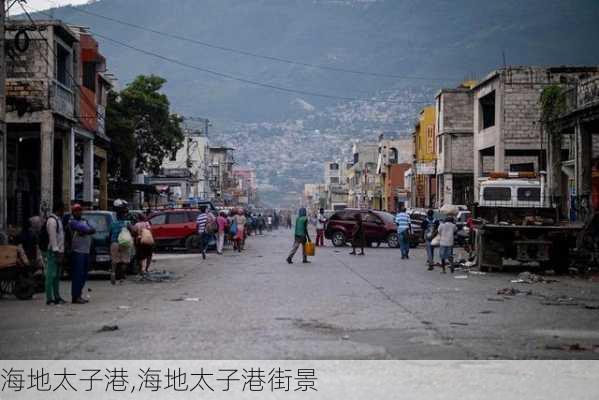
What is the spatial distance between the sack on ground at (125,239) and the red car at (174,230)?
15816 mm

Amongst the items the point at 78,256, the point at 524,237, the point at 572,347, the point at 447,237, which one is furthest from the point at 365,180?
the point at 572,347

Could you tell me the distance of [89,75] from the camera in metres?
39.8

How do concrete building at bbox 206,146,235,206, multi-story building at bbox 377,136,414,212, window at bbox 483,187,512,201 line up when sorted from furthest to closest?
1. concrete building at bbox 206,146,235,206
2. multi-story building at bbox 377,136,414,212
3. window at bbox 483,187,512,201

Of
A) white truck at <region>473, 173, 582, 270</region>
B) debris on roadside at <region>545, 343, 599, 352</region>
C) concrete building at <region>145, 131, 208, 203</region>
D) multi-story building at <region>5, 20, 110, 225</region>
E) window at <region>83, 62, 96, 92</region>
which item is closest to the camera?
debris on roadside at <region>545, 343, 599, 352</region>

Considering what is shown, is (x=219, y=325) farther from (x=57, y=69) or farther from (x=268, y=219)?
(x=268, y=219)

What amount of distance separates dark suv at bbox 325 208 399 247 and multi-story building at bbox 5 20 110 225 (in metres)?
10.8

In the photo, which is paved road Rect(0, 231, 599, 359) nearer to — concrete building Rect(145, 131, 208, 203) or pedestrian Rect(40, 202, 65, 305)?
pedestrian Rect(40, 202, 65, 305)

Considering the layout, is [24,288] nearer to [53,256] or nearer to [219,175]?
[53,256]

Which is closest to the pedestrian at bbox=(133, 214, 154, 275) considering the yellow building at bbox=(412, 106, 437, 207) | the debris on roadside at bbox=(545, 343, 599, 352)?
the debris on roadside at bbox=(545, 343, 599, 352)

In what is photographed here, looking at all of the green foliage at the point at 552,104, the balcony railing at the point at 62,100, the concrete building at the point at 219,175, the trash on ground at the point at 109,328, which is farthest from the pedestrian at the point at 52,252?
the concrete building at the point at 219,175

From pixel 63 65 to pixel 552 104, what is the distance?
18759 millimetres

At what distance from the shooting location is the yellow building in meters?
68.1

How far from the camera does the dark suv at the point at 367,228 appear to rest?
1697 inches

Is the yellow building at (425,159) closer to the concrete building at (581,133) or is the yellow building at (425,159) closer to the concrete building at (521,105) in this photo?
the concrete building at (521,105)
